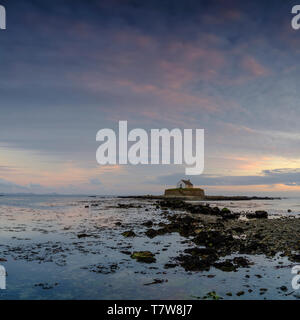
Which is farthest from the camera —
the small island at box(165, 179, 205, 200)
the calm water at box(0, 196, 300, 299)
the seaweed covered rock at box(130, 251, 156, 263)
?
the small island at box(165, 179, 205, 200)

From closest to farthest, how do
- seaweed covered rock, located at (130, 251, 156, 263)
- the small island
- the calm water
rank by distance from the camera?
the calm water < seaweed covered rock, located at (130, 251, 156, 263) < the small island

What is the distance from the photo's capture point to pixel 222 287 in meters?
10.3

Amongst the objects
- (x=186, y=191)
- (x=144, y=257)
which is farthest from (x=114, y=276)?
(x=186, y=191)

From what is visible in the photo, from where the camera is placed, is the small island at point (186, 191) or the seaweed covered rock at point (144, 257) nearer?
the seaweed covered rock at point (144, 257)

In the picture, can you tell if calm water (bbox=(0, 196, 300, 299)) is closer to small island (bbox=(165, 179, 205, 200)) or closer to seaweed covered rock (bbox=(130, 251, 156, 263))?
seaweed covered rock (bbox=(130, 251, 156, 263))

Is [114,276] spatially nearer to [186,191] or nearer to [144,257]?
[144,257]

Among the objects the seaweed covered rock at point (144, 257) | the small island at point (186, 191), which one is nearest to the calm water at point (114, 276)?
the seaweed covered rock at point (144, 257)

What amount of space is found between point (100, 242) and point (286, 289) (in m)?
13.0

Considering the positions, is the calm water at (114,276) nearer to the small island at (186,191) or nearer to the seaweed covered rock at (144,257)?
the seaweed covered rock at (144,257)

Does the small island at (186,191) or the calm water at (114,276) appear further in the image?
the small island at (186,191)

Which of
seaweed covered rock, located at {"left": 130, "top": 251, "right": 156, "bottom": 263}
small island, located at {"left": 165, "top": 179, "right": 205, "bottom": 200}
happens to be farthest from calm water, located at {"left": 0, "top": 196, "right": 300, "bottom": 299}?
small island, located at {"left": 165, "top": 179, "right": 205, "bottom": 200}

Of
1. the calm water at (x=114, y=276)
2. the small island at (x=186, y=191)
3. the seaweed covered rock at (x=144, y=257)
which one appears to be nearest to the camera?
the calm water at (x=114, y=276)

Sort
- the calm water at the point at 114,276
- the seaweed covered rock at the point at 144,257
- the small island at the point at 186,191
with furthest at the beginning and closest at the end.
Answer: the small island at the point at 186,191 < the seaweed covered rock at the point at 144,257 < the calm water at the point at 114,276

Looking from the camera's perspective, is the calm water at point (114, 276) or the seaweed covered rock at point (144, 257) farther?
the seaweed covered rock at point (144, 257)
